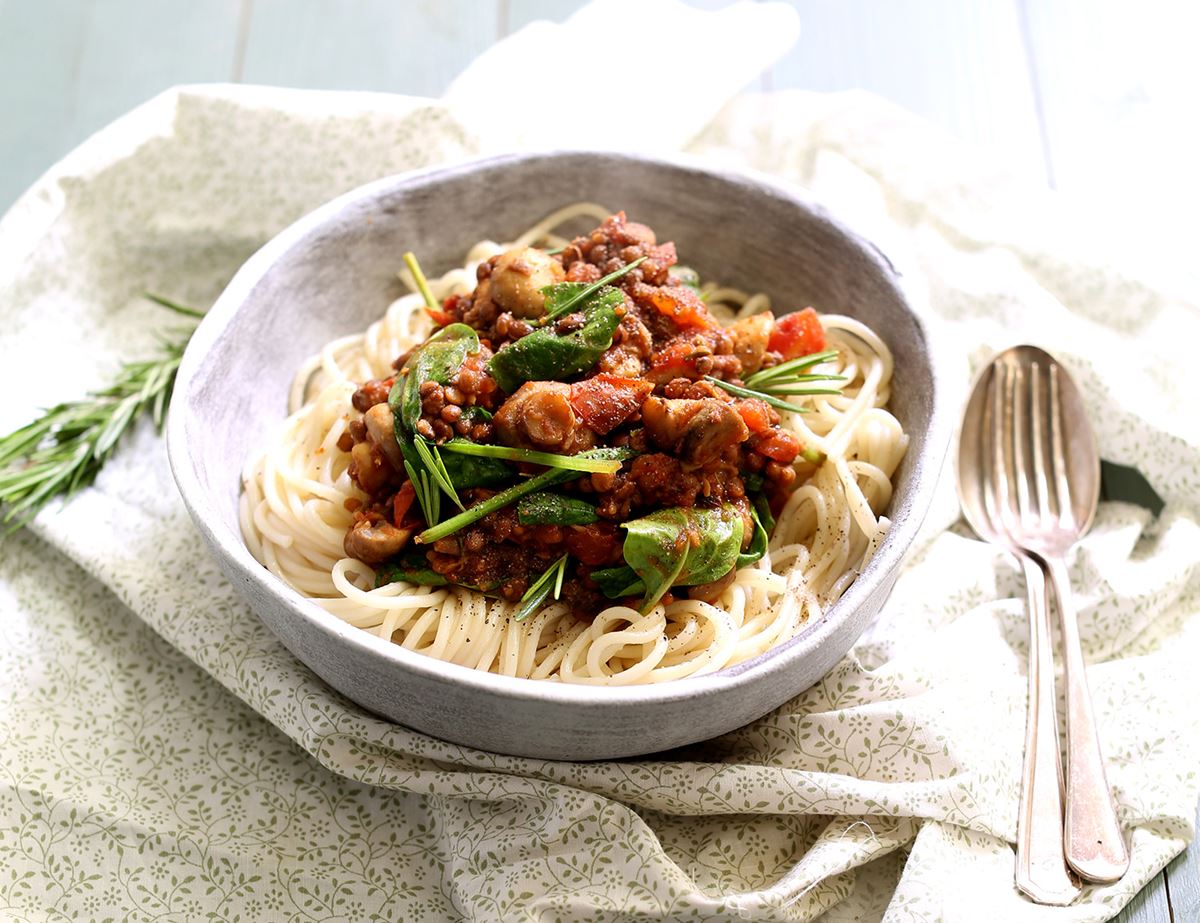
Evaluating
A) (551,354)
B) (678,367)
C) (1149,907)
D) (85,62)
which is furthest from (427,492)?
(85,62)

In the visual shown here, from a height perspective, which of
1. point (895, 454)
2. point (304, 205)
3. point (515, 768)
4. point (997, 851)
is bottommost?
point (997, 851)

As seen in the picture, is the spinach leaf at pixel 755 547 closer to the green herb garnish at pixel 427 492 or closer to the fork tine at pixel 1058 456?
the green herb garnish at pixel 427 492

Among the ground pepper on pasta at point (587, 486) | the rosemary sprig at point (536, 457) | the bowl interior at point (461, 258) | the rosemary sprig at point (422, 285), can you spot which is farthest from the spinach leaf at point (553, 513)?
the rosemary sprig at point (422, 285)

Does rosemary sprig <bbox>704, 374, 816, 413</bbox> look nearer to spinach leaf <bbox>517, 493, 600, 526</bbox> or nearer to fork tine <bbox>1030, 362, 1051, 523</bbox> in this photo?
spinach leaf <bbox>517, 493, 600, 526</bbox>

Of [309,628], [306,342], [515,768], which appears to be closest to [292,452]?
[306,342]

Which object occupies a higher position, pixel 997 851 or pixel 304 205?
pixel 304 205

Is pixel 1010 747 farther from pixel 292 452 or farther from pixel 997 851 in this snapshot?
pixel 292 452

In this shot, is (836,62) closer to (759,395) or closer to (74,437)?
(759,395)
